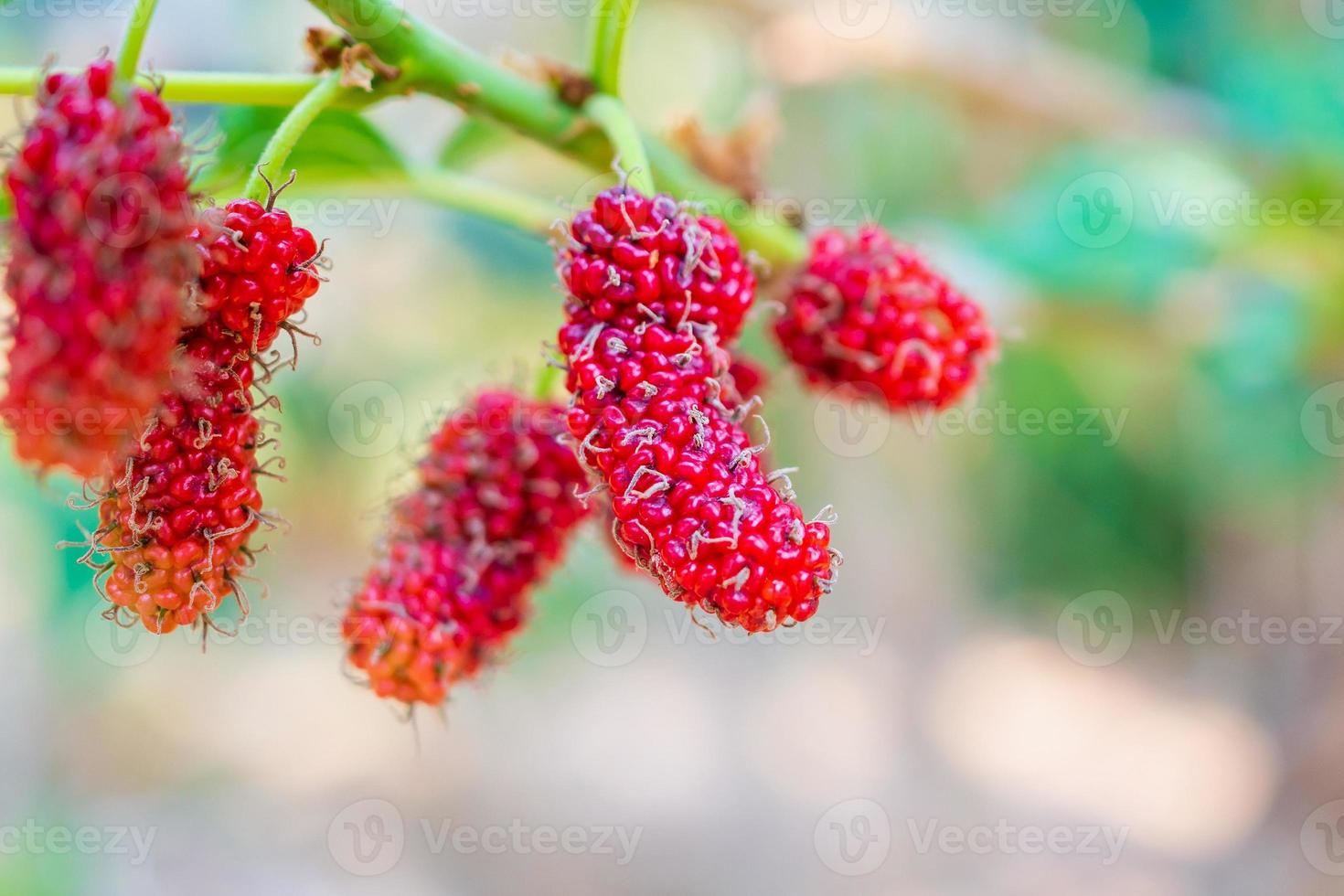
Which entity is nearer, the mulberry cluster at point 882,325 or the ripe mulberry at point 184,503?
the ripe mulberry at point 184,503

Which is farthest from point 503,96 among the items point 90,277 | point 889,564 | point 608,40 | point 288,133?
point 889,564

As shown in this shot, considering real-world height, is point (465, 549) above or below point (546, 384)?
below

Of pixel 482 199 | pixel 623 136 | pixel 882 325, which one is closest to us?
pixel 623 136

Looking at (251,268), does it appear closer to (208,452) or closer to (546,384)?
(208,452)

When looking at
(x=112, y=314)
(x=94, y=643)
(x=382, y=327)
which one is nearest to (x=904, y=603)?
(x=382, y=327)

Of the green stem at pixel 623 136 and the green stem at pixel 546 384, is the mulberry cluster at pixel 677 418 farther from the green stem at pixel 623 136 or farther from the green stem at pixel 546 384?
the green stem at pixel 546 384

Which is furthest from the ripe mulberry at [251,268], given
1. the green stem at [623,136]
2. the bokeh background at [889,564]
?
the bokeh background at [889,564]

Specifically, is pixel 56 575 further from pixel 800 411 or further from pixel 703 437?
pixel 703 437
